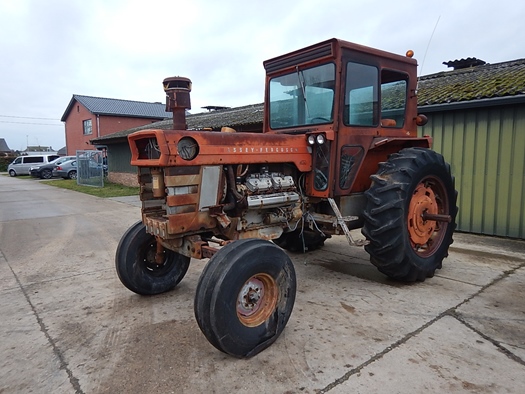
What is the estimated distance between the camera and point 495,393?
7.73 ft

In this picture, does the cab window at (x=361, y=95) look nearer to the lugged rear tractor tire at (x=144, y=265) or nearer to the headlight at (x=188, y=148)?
the headlight at (x=188, y=148)

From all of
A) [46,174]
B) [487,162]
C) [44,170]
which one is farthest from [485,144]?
[46,174]

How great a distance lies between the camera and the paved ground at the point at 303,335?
8.26ft

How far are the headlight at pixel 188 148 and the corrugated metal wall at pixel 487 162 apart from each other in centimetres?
536

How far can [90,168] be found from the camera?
62.5 ft

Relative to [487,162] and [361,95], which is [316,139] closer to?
[361,95]

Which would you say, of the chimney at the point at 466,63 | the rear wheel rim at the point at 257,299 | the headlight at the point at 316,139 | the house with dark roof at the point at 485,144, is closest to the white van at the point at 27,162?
the chimney at the point at 466,63

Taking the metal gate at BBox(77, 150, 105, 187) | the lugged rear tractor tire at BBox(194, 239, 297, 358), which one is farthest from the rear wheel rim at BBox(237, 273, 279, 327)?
the metal gate at BBox(77, 150, 105, 187)

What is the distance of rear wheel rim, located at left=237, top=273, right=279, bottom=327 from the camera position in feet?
9.41

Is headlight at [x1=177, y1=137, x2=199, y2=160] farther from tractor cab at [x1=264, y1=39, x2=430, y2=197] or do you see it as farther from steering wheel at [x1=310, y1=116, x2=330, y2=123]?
steering wheel at [x1=310, y1=116, x2=330, y2=123]

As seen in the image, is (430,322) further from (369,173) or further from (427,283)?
(369,173)

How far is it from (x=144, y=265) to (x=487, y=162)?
5711 mm

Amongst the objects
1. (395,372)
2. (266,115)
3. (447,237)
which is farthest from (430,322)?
(266,115)

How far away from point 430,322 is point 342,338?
2.74 feet
